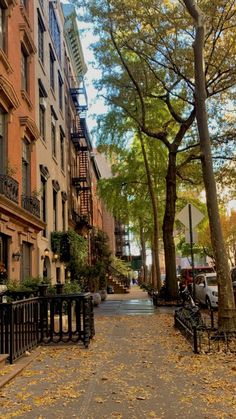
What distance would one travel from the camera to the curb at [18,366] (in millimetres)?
6477

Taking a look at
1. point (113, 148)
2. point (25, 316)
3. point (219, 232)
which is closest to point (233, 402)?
point (25, 316)

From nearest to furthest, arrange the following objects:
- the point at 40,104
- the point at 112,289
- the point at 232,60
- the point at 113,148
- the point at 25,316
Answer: the point at 25,316
the point at 232,60
the point at 40,104
the point at 113,148
the point at 112,289

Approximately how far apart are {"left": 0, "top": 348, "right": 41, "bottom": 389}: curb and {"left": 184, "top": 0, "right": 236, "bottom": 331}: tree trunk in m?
3.90

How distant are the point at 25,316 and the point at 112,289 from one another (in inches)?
1183

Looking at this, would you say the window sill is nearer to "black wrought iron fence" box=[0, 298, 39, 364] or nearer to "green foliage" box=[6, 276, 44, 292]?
"green foliage" box=[6, 276, 44, 292]

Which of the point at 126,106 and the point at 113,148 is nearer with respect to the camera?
the point at 126,106

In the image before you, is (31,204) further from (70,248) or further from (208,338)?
(208,338)

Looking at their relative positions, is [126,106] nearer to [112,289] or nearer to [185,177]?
[185,177]

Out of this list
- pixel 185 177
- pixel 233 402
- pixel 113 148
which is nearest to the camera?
pixel 233 402

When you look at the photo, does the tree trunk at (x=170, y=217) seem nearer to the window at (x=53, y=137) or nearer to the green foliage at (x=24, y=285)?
the window at (x=53, y=137)

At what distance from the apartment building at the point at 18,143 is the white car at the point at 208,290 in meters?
6.76

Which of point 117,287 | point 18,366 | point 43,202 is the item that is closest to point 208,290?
point 43,202

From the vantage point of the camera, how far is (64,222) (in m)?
26.4

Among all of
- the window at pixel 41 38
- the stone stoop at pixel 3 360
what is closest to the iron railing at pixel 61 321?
the stone stoop at pixel 3 360
